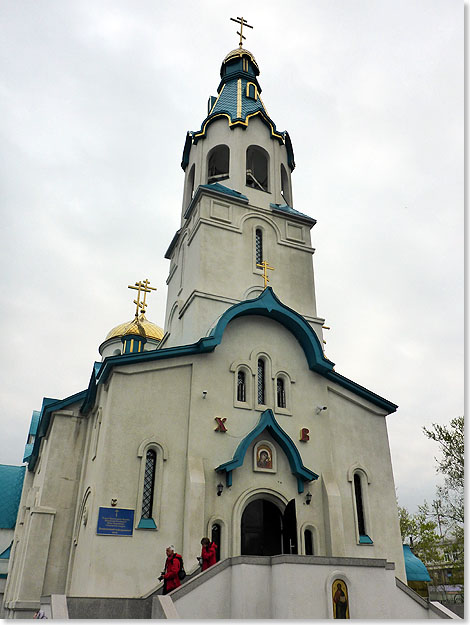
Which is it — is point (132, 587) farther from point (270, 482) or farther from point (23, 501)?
point (23, 501)

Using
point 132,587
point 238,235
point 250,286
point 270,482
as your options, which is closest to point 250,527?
point 270,482

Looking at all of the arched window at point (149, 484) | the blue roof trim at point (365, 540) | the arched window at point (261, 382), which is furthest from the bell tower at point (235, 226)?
the blue roof trim at point (365, 540)

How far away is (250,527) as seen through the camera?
14656 millimetres

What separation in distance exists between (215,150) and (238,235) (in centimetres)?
514

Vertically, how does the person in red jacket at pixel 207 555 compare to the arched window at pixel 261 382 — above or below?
below

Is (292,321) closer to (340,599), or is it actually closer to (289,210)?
(289,210)

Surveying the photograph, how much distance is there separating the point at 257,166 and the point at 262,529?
47.5 feet

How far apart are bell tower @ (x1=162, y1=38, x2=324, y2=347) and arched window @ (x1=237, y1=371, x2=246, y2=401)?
174 centimetres

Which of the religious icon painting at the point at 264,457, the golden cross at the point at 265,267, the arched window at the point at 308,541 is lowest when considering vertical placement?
the arched window at the point at 308,541

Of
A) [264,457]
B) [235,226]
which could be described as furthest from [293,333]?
[235,226]

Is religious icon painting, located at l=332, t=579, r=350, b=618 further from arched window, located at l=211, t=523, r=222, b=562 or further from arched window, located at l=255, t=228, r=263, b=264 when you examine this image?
arched window, located at l=255, t=228, r=263, b=264

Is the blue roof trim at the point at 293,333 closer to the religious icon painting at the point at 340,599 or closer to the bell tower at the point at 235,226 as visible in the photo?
the bell tower at the point at 235,226

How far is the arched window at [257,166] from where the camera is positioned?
2103 cm

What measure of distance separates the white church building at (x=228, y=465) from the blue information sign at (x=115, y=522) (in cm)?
3
